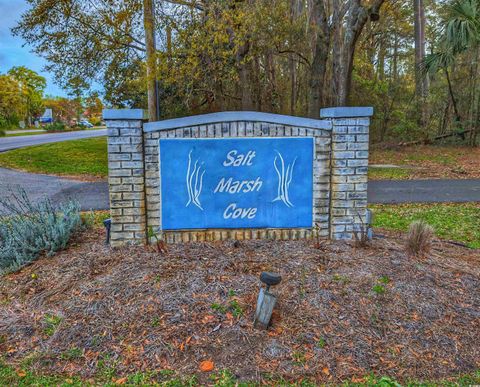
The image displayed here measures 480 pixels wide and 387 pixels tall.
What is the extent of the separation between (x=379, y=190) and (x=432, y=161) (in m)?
6.01

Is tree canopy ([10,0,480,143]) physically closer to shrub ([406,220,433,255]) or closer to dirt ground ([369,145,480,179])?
dirt ground ([369,145,480,179])

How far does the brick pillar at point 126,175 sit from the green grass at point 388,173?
862cm

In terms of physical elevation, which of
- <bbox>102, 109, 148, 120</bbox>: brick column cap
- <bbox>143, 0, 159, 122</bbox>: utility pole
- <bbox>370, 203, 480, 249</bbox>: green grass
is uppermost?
<bbox>143, 0, 159, 122</bbox>: utility pole

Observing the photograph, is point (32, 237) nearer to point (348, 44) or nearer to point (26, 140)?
point (348, 44)

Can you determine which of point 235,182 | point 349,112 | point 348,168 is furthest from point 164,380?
point 349,112

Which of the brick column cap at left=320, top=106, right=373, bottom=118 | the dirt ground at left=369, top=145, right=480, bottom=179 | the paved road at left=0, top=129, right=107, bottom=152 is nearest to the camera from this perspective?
the brick column cap at left=320, top=106, right=373, bottom=118

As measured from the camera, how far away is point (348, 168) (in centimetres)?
458

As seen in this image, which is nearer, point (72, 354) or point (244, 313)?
point (72, 354)

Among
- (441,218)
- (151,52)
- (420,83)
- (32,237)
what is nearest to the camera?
(32,237)

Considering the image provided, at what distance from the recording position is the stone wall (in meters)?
4.38

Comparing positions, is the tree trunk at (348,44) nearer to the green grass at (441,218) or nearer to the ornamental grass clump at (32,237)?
the green grass at (441,218)

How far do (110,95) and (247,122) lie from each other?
12214 millimetres

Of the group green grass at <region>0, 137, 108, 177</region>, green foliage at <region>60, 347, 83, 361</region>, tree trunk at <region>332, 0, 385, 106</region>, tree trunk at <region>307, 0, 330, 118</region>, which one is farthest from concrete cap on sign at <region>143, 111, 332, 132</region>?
green grass at <region>0, 137, 108, 177</region>

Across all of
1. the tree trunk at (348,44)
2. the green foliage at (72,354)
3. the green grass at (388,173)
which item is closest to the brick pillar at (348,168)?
the green foliage at (72,354)
